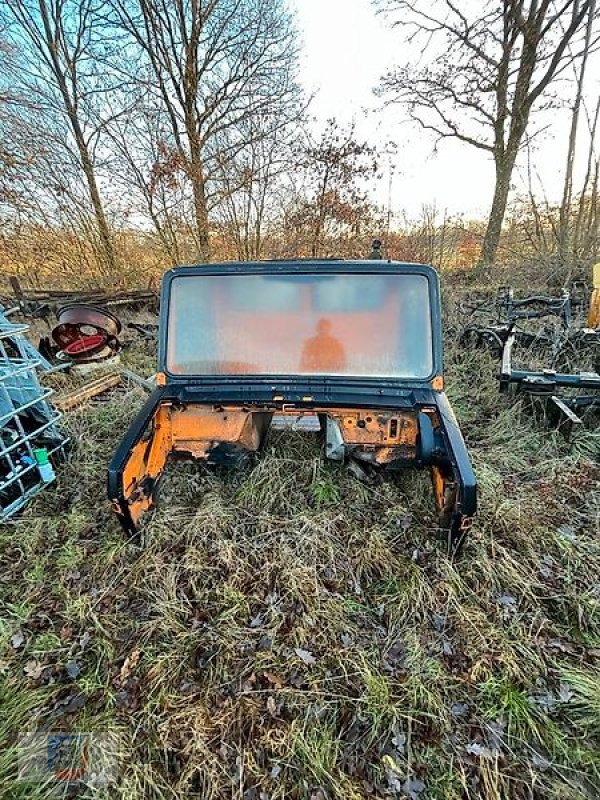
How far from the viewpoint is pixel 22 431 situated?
10.8ft

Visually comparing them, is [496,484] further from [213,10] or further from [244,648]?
[213,10]

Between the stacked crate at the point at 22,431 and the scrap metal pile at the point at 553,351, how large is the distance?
164 inches

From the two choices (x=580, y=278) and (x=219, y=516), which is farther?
(x=580, y=278)

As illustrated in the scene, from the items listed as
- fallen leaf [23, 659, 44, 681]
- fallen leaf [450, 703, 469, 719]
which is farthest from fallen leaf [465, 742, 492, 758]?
fallen leaf [23, 659, 44, 681]

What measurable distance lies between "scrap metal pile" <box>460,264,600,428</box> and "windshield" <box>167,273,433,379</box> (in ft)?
5.50

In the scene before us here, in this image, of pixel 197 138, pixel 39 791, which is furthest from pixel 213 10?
pixel 39 791

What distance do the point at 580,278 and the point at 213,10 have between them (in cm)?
1030

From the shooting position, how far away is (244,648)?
214 centimetres

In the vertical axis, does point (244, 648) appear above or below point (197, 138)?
below

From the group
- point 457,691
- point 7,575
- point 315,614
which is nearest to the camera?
point 457,691

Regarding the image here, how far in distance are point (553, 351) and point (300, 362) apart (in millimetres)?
3744

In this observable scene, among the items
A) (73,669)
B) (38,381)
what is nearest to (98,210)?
(38,381)

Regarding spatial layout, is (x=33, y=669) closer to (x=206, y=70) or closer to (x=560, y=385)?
(x=560, y=385)

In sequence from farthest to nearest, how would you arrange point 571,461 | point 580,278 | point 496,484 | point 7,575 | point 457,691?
point 580,278 → point 571,461 → point 496,484 → point 7,575 → point 457,691
